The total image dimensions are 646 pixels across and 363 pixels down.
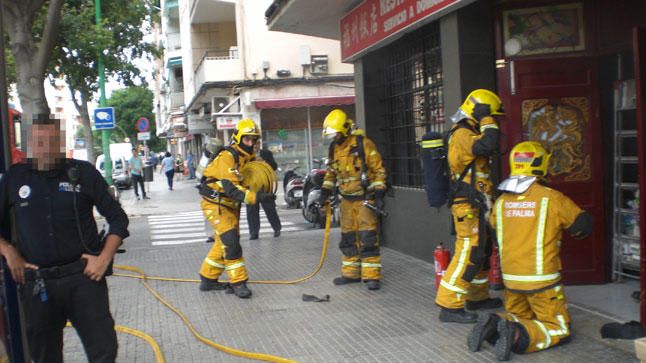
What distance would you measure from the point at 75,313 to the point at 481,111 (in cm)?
343

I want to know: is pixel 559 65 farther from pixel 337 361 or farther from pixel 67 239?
pixel 67 239

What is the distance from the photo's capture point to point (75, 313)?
3725 mm

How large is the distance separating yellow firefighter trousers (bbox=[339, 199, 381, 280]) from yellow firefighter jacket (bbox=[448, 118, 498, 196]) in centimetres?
170

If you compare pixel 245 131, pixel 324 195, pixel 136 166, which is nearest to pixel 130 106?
pixel 136 166

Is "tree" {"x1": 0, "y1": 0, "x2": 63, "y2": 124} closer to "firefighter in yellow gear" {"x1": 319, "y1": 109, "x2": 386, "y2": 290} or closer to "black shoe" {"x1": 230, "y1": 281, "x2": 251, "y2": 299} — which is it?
"black shoe" {"x1": 230, "y1": 281, "x2": 251, "y2": 299}

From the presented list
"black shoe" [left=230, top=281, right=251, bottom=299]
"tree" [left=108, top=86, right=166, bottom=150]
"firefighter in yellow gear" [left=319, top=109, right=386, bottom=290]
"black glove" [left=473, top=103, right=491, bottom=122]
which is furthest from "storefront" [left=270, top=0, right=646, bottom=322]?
"tree" [left=108, top=86, right=166, bottom=150]

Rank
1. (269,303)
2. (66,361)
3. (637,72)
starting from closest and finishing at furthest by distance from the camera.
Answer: (637,72) → (66,361) → (269,303)

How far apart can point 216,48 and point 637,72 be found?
28.5 m

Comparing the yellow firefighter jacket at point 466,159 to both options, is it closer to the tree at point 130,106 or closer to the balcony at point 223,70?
the balcony at point 223,70

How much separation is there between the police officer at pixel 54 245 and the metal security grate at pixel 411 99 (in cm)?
512

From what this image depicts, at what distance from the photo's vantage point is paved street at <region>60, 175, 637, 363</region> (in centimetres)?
502

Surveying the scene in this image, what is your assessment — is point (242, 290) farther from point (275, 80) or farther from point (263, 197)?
point (275, 80)

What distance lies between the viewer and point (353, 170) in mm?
7277

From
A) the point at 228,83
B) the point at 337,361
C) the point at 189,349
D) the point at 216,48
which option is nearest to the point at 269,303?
the point at 189,349
